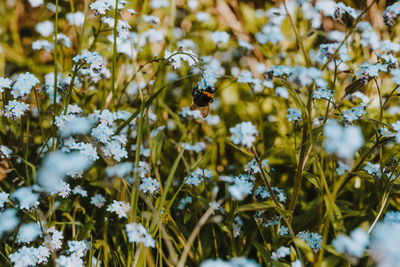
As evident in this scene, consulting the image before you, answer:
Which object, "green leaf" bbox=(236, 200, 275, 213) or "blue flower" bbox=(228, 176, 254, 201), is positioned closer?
"blue flower" bbox=(228, 176, 254, 201)

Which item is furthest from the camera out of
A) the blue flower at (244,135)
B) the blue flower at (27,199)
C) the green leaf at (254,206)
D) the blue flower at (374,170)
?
the blue flower at (374,170)

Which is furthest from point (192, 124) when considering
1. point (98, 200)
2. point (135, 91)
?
point (98, 200)

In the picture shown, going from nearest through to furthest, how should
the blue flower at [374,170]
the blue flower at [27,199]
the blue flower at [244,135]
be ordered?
the blue flower at [244,135]
the blue flower at [27,199]
the blue flower at [374,170]

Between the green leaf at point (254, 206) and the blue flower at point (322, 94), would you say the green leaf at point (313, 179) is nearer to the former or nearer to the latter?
A: the green leaf at point (254, 206)

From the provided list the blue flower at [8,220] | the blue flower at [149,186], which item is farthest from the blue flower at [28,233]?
the blue flower at [149,186]

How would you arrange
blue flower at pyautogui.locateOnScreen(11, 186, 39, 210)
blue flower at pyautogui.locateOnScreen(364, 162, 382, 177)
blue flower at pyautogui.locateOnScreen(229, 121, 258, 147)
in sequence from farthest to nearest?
blue flower at pyautogui.locateOnScreen(364, 162, 382, 177) → blue flower at pyautogui.locateOnScreen(11, 186, 39, 210) → blue flower at pyautogui.locateOnScreen(229, 121, 258, 147)

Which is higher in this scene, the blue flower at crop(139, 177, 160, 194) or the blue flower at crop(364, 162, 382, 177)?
the blue flower at crop(139, 177, 160, 194)

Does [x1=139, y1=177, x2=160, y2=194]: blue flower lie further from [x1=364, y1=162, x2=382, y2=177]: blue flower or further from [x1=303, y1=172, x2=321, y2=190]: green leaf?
[x1=364, y1=162, x2=382, y2=177]: blue flower

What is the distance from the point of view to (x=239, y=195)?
1544 mm

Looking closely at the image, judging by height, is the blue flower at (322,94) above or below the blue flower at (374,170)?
above

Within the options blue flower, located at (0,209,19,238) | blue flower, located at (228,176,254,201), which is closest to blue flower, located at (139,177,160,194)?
blue flower, located at (228,176,254,201)

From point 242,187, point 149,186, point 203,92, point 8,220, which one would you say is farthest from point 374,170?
point 8,220

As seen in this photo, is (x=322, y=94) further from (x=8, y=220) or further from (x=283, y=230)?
(x=8, y=220)

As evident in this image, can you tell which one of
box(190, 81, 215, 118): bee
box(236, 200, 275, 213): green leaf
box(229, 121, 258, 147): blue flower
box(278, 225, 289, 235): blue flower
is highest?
box(190, 81, 215, 118): bee
